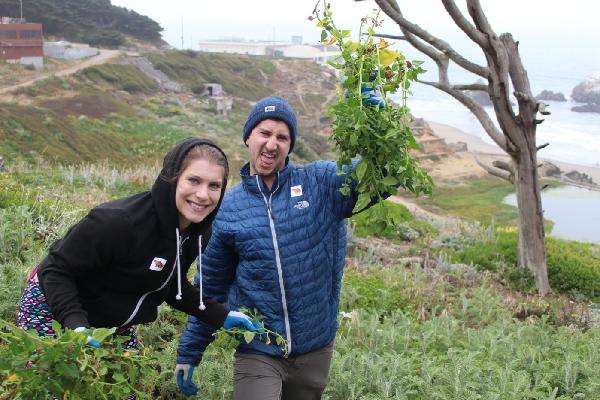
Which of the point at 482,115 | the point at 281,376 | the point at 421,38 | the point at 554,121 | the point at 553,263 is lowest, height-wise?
the point at 553,263

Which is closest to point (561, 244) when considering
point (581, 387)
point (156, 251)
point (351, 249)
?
point (351, 249)

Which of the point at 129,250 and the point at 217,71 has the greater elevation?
the point at 217,71

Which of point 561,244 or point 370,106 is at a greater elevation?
point 370,106

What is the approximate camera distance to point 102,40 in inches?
2542

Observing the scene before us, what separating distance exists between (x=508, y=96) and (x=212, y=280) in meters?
6.18

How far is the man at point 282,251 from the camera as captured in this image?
301cm

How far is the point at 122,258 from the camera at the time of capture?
8.38ft

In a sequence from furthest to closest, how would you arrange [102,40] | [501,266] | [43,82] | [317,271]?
[102,40], [43,82], [501,266], [317,271]

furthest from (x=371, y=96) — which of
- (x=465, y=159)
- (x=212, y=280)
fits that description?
(x=465, y=159)

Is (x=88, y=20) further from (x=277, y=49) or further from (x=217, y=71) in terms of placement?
(x=277, y=49)

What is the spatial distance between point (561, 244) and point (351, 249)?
3751 millimetres

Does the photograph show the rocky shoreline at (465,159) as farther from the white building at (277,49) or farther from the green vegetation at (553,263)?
the white building at (277,49)

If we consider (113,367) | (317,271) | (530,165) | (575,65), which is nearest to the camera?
(113,367)

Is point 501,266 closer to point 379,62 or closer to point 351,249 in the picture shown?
point 351,249
